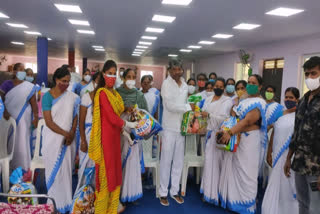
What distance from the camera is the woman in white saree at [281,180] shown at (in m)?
2.52

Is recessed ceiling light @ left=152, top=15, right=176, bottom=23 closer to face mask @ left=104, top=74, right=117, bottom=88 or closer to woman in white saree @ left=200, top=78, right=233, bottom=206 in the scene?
woman in white saree @ left=200, top=78, right=233, bottom=206

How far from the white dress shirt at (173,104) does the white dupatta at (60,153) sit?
1029mm

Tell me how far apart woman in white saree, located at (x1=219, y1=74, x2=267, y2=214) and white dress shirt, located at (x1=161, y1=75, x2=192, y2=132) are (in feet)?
1.94

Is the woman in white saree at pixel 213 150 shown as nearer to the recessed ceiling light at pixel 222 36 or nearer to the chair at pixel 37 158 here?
the chair at pixel 37 158

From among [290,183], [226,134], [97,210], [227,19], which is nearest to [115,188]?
[97,210]

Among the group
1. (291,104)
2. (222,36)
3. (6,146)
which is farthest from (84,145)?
(222,36)

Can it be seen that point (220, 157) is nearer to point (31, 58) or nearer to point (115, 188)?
point (115, 188)

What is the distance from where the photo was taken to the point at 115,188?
242 centimetres

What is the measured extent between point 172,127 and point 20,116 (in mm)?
2089

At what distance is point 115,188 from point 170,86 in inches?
52.3

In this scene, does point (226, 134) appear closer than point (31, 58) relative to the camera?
Yes

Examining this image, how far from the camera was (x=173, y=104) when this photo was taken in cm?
297

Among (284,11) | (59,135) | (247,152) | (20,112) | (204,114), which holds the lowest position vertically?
(247,152)

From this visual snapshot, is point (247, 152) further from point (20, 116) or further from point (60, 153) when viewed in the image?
point (20, 116)
